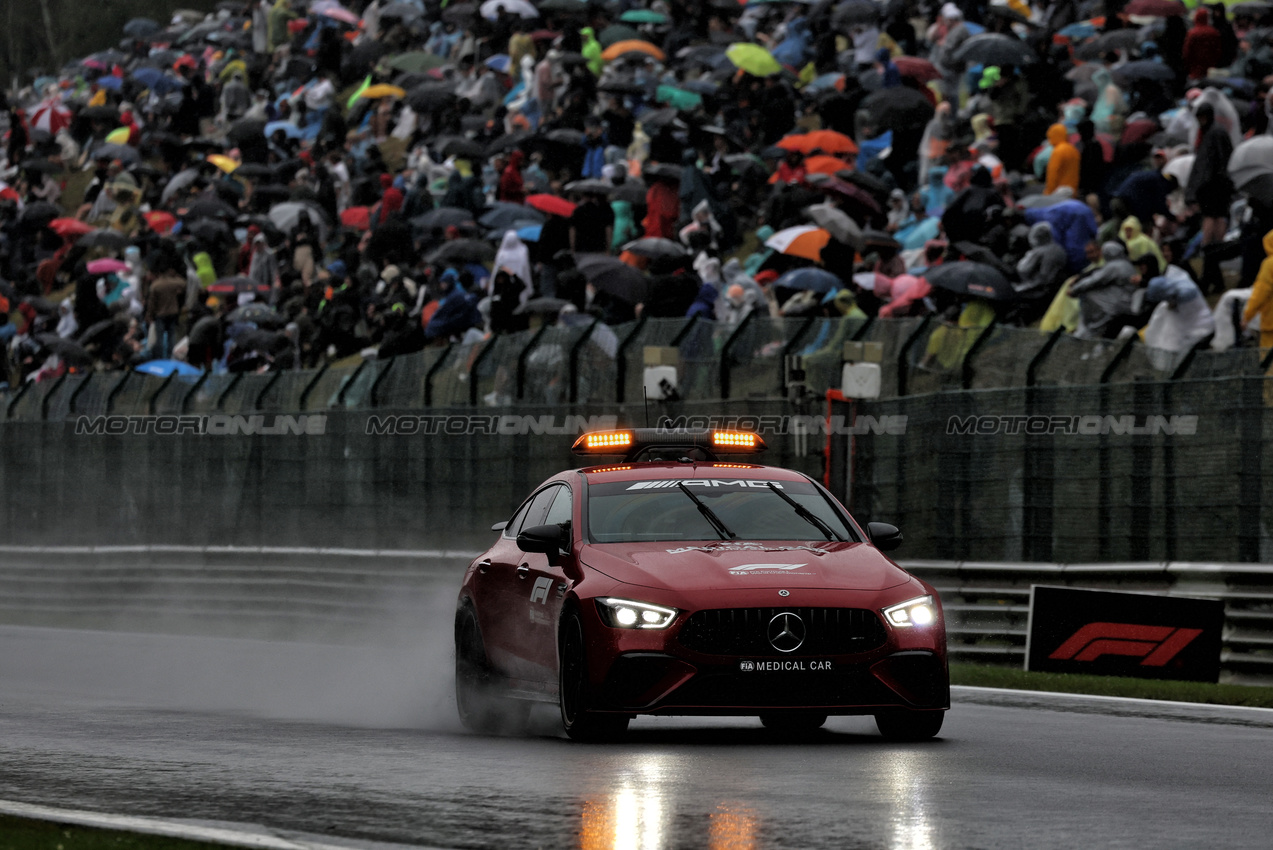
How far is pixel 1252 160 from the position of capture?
68.4 ft

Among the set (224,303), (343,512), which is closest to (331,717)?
(343,512)

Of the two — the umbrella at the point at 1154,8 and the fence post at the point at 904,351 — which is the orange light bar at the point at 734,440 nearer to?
the fence post at the point at 904,351

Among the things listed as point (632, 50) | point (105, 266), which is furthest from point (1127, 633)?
point (105, 266)

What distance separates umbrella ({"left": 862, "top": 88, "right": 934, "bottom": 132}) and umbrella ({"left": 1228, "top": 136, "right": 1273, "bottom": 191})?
21.0 ft

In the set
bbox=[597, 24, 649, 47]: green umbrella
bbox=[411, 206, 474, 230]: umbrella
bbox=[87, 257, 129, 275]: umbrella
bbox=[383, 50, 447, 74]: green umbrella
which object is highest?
bbox=[383, 50, 447, 74]: green umbrella

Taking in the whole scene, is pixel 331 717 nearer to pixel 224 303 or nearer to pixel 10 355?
pixel 224 303

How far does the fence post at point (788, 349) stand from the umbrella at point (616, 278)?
3888mm

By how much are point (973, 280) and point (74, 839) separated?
48.2 ft

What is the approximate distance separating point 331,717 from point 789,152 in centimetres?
1586

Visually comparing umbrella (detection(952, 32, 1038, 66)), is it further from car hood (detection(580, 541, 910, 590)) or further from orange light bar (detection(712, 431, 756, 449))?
car hood (detection(580, 541, 910, 590))

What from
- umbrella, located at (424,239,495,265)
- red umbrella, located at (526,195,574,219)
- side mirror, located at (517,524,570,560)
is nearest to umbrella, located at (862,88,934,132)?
red umbrella, located at (526,195,574,219)

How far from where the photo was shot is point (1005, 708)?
13.9 m

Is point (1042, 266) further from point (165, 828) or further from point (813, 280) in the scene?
point (165, 828)

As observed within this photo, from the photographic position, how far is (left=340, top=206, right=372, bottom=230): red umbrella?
3397 cm
